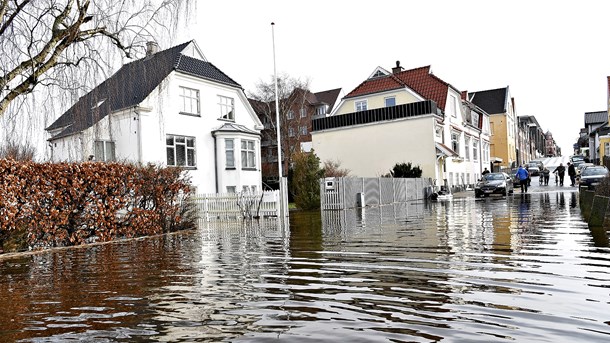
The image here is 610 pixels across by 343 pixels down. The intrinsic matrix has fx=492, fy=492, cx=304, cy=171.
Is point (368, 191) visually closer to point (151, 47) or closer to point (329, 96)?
point (151, 47)

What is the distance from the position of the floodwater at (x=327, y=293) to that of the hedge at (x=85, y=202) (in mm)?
1428

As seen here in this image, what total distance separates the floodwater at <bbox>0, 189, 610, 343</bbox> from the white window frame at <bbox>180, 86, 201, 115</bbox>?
18.5 metres

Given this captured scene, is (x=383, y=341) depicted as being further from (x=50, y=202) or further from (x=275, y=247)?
(x=50, y=202)

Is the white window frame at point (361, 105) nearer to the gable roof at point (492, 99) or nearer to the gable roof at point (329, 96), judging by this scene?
the gable roof at point (329, 96)

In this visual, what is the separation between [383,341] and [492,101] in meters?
78.8

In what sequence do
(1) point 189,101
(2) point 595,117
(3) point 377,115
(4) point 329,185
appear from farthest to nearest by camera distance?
(2) point 595,117 < (3) point 377,115 < (1) point 189,101 < (4) point 329,185

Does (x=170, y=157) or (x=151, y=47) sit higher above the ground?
(x=151, y=47)

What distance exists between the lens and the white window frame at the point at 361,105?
43.4 m

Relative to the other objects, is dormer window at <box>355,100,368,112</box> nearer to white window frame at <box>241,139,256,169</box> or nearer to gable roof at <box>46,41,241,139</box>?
white window frame at <box>241,139,256,169</box>

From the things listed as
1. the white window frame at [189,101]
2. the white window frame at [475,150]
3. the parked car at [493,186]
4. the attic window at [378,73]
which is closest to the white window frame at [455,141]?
the white window frame at [475,150]

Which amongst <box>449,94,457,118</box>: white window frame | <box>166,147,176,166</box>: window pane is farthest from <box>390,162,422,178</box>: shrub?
<box>166,147,176,166</box>: window pane

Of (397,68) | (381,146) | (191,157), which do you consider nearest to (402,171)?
(381,146)

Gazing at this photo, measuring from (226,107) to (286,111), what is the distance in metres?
30.2

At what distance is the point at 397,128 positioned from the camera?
1538 inches
